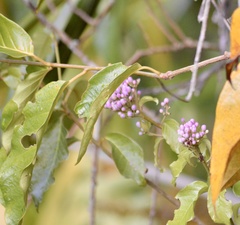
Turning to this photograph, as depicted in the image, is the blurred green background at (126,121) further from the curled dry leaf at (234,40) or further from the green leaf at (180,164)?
the curled dry leaf at (234,40)

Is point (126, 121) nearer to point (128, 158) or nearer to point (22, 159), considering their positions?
point (128, 158)

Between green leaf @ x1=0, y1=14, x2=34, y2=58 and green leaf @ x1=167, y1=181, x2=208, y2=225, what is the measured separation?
0.72 ft

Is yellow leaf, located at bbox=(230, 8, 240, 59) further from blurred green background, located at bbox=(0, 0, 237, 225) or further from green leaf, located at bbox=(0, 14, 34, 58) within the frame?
blurred green background, located at bbox=(0, 0, 237, 225)

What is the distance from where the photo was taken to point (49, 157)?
0.71m

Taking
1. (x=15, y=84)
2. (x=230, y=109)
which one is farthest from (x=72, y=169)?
→ (x=230, y=109)

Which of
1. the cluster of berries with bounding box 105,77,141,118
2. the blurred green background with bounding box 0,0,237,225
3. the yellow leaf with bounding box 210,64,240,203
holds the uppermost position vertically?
the yellow leaf with bounding box 210,64,240,203

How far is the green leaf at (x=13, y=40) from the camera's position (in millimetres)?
606

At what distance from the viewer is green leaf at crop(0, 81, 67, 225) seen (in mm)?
564

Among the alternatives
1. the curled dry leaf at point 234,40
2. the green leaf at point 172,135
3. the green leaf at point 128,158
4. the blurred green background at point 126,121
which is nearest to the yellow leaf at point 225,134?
the curled dry leaf at point 234,40

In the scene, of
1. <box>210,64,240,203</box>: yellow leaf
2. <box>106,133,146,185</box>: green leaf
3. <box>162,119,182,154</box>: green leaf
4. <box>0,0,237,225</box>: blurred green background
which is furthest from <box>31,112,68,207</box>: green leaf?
<box>0,0,237,225</box>: blurred green background

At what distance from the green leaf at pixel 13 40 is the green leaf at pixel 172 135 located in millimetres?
165

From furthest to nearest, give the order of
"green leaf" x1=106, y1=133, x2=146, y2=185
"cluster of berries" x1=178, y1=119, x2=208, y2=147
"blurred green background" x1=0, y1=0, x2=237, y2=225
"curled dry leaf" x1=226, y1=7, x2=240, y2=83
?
"blurred green background" x1=0, y1=0, x2=237, y2=225 → "green leaf" x1=106, y1=133, x2=146, y2=185 → "cluster of berries" x1=178, y1=119, x2=208, y2=147 → "curled dry leaf" x1=226, y1=7, x2=240, y2=83

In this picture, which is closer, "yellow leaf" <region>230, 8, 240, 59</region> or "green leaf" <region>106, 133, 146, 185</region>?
"yellow leaf" <region>230, 8, 240, 59</region>

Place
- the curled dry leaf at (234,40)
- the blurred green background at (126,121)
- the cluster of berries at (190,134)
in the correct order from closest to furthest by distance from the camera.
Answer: the curled dry leaf at (234,40) < the cluster of berries at (190,134) < the blurred green background at (126,121)
